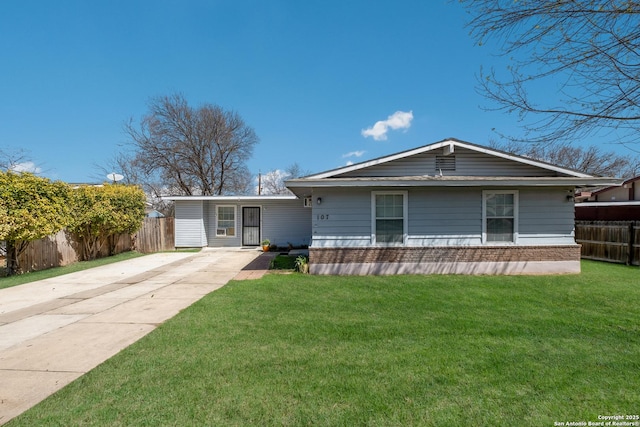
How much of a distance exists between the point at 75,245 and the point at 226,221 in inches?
259

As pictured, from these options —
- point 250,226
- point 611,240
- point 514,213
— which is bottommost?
point 611,240

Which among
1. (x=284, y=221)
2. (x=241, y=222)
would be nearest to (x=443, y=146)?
(x=284, y=221)

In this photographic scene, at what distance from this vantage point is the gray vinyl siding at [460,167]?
903 cm

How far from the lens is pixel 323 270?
28.8 feet

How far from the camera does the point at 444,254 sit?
8766mm

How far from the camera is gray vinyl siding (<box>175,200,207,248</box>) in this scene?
16.0 m

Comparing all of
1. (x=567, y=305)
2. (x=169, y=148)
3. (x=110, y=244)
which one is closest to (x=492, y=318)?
(x=567, y=305)

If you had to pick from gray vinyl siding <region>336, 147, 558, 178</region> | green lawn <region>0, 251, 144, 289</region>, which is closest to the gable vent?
gray vinyl siding <region>336, 147, 558, 178</region>

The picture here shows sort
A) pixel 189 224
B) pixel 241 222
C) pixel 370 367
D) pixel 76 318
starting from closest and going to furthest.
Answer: pixel 370 367 < pixel 76 318 < pixel 189 224 < pixel 241 222

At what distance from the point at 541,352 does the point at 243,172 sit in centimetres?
2859

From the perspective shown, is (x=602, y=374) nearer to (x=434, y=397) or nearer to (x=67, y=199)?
(x=434, y=397)

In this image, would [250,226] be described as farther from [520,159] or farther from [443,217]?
[520,159]

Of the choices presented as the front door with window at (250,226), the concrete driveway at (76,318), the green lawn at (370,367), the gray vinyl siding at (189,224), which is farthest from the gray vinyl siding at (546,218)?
the gray vinyl siding at (189,224)

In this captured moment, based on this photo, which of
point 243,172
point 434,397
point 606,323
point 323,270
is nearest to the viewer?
point 434,397
